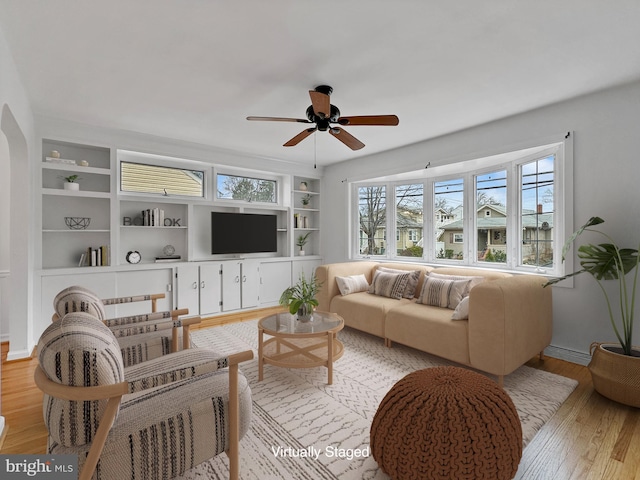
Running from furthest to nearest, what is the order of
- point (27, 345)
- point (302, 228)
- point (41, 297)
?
point (302, 228), point (41, 297), point (27, 345)

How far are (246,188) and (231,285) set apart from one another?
1.68 m

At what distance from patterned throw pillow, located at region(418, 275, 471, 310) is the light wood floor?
3.73 ft

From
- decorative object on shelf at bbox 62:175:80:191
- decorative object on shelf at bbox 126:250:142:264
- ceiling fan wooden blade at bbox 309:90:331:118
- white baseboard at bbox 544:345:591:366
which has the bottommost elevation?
white baseboard at bbox 544:345:591:366

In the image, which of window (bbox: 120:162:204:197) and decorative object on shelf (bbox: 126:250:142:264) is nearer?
decorative object on shelf (bbox: 126:250:142:264)

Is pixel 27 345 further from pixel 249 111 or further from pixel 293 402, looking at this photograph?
pixel 249 111

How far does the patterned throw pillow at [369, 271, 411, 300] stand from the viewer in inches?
146

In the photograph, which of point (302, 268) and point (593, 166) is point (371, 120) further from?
point (302, 268)

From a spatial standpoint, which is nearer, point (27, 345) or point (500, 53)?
point (500, 53)

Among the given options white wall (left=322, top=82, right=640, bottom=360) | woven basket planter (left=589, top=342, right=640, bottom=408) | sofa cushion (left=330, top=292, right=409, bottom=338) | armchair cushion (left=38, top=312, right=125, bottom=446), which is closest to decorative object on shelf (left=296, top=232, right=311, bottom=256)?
sofa cushion (left=330, top=292, right=409, bottom=338)

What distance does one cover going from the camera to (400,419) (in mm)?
1455

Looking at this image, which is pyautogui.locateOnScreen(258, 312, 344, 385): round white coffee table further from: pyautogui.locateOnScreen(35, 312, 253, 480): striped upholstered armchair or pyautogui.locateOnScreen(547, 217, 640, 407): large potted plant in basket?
pyautogui.locateOnScreen(547, 217, 640, 407): large potted plant in basket

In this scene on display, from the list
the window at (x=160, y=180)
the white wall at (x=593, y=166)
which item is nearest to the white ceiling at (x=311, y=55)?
the white wall at (x=593, y=166)

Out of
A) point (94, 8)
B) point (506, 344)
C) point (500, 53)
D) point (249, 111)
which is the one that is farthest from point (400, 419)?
point (249, 111)

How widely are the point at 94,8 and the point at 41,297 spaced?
3099 mm
